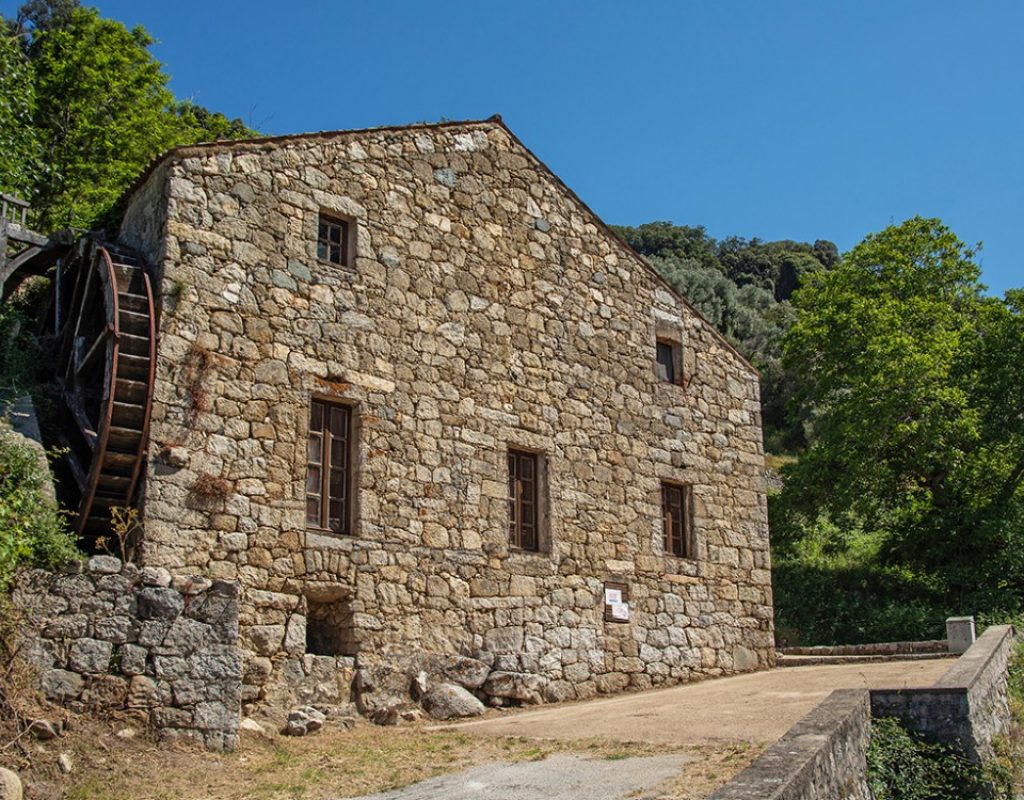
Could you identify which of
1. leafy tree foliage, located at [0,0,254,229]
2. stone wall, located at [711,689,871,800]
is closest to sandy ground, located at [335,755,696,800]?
stone wall, located at [711,689,871,800]

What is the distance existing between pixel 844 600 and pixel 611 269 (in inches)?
344

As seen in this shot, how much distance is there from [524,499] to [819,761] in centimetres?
680

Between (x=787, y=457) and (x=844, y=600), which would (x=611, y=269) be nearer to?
(x=844, y=600)

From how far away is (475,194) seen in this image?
548 inches

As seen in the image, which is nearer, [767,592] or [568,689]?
[568,689]

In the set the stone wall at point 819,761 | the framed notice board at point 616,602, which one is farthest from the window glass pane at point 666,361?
the stone wall at point 819,761

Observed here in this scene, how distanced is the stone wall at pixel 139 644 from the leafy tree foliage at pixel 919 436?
44.9 feet

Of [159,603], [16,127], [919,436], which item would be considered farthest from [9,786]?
[16,127]

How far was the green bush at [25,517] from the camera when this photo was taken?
813 cm

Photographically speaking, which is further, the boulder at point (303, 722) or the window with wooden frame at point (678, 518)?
the window with wooden frame at point (678, 518)

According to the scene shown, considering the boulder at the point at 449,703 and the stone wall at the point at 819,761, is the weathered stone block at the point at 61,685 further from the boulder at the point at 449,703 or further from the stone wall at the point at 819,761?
the stone wall at the point at 819,761

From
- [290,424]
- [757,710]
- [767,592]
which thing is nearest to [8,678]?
[290,424]

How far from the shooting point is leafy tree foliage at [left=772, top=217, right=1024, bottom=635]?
19.3 meters

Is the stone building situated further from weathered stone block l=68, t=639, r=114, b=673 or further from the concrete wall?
the concrete wall
